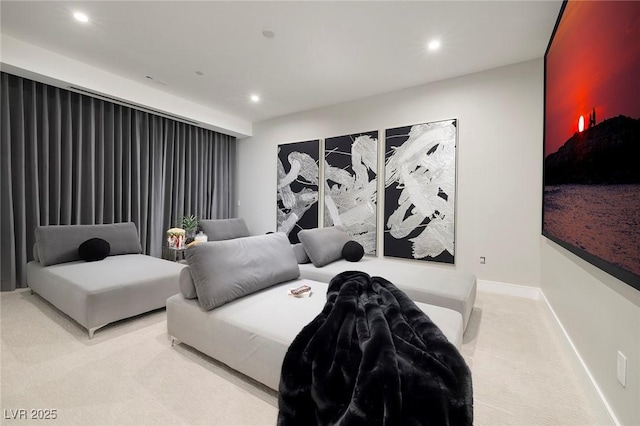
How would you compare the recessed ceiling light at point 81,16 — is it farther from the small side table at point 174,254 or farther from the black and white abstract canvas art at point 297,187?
the black and white abstract canvas art at point 297,187

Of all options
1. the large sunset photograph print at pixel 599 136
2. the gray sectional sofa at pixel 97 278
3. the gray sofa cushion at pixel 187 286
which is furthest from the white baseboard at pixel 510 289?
the gray sectional sofa at pixel 97 278

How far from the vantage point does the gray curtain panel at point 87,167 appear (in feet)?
10.0

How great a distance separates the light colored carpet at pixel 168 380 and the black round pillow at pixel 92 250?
72 centimetres

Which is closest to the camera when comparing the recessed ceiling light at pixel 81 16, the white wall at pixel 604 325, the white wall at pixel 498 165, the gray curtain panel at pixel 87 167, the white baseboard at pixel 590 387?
the white wall at pixel 604 325

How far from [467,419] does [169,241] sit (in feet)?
13.8

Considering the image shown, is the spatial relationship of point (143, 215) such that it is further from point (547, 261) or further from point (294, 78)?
point (547, 261)

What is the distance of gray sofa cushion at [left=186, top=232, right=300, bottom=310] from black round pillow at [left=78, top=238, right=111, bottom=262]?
1881 millimetres

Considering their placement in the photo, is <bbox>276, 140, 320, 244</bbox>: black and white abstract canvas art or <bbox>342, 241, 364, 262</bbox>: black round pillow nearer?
<bbox>342, 241, 364, 262</bbox>: black round pillow

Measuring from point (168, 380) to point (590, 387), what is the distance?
94.1 inches

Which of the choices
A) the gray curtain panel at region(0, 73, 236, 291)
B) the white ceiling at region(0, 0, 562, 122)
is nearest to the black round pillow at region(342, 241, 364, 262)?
the white ceiling at region(0, 0, 562, 122)

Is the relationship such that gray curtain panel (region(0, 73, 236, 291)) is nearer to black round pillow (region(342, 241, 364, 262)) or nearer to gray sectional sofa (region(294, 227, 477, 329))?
gray sectional sofa (region(294, 227, 477, 329))

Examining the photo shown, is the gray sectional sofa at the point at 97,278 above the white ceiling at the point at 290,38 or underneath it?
underneath

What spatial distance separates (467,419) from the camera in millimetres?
891

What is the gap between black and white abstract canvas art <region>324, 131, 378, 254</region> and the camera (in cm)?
397
